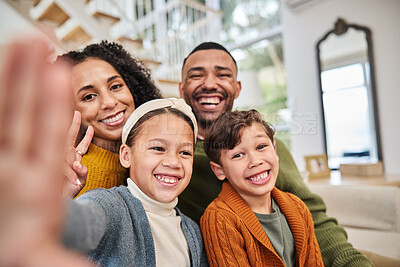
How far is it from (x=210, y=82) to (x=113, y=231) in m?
0.85

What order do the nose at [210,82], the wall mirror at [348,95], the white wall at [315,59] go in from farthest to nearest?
the wall mirror at [348,95]
the white wall at [315,59]
the nose at [210,82]

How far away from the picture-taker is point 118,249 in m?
0.62

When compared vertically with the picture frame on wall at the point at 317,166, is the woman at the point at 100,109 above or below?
above

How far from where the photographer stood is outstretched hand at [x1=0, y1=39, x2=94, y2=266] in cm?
23

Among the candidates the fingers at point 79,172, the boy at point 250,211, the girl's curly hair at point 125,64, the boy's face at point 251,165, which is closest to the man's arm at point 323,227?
the boy at point 250,211

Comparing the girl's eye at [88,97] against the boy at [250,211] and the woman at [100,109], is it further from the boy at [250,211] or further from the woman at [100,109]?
the boy at [250,211]

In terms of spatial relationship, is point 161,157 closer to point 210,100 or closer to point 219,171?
point 219,171

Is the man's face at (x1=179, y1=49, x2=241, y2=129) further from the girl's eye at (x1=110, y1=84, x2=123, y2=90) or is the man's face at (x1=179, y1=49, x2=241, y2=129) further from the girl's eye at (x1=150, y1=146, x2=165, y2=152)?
the girl's eye at (x1=150, y1=146, x2=165, y2=152)

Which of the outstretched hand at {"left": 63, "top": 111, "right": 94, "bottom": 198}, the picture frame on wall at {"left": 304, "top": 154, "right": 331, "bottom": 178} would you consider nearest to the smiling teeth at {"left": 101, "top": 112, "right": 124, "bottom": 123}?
the outstretched hand at {"left": 63, "top": 111, "right": 94, "bottom": 198}

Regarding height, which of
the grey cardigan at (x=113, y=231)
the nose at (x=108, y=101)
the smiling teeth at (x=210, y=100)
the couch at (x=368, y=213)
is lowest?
the couch at (x=368, y=213)

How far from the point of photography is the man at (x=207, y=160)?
3.66 ft

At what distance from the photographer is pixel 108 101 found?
939mm

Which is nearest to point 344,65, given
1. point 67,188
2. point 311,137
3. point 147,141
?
point 311,137

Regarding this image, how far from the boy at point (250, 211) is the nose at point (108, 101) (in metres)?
0.33
